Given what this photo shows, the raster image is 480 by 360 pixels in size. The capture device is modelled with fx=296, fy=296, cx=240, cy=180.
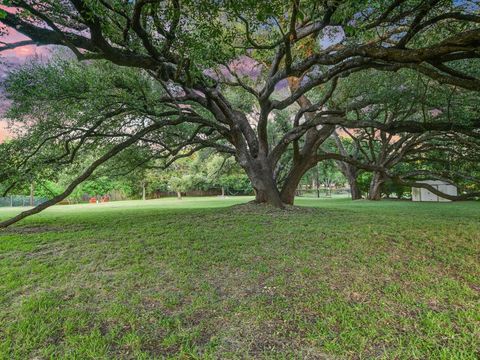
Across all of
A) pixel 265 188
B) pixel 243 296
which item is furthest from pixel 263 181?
pixel 243 296

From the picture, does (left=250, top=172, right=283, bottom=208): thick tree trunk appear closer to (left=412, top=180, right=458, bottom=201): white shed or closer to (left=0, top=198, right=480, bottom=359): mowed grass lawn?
(left=0, top=198, right=480, bottom=359): mowed grass lawn

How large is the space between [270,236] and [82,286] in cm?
297

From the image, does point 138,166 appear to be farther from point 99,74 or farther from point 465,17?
point 465,17

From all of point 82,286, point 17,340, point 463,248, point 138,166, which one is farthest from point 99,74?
point 463,248

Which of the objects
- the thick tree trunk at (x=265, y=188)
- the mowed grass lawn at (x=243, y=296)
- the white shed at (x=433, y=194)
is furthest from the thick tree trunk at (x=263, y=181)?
the white shed at (x=433, y=194)

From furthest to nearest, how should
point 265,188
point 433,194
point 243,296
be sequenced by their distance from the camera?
point 433,194, point 265,188, point 243,296

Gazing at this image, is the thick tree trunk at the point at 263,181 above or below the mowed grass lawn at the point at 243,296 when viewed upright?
above

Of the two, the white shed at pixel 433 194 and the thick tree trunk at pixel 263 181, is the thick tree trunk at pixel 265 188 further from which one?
the white shed at pixel 433 194

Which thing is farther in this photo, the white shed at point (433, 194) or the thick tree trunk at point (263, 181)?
the white shed at point (433, 194)

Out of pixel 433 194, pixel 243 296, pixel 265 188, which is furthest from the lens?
pixel 433 194

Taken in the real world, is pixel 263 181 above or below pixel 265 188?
above

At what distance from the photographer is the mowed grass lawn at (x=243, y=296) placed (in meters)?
2.36

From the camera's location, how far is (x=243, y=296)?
313 cm

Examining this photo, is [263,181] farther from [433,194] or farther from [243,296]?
[433,194]
